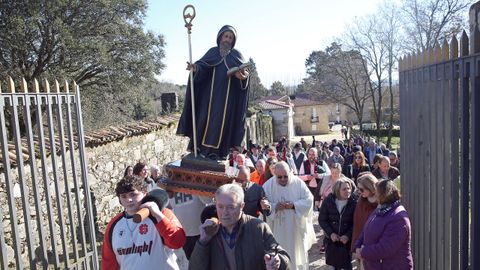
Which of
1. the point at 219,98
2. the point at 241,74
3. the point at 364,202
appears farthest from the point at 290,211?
the point at 241,74

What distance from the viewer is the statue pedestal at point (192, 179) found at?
3.92m

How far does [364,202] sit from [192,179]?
5.88 feet

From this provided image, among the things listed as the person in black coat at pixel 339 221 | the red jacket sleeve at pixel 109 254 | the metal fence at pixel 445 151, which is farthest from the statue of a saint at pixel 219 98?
the metal fence at pixel 445 151

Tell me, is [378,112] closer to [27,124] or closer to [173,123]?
[173,123]

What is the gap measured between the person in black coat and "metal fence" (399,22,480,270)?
843 mm

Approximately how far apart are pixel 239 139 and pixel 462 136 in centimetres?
217

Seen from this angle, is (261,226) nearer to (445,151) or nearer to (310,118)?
(445,151)

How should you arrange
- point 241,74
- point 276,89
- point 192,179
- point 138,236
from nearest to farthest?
point 138,236 → point 241,74 → point 192,179 → point 276,89

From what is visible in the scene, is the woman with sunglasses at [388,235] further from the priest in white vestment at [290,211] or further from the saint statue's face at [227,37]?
the saint statue's face at [227,37]

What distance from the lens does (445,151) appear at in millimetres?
2836

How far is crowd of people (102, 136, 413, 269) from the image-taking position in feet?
8.38

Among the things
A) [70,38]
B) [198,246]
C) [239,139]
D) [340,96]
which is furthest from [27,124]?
[340,96]

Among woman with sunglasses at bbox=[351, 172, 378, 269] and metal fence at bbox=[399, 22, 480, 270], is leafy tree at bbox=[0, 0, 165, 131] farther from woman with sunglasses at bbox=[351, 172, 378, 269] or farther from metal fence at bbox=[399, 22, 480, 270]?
metal fence at bbox=[399, 22, 480, 270]

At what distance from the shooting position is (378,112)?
25.9 metres
